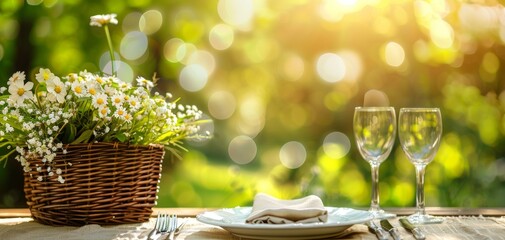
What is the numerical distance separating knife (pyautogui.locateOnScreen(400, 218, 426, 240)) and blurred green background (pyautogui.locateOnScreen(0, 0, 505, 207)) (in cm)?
188

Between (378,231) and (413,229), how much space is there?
6cm

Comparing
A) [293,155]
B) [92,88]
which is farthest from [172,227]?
[293,155]

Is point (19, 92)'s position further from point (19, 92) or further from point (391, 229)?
point (391, 229)

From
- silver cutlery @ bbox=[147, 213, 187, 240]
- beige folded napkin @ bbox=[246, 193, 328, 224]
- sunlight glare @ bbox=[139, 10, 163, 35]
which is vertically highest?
sunlight glare @ bbox=[139, 10, 163, 35]

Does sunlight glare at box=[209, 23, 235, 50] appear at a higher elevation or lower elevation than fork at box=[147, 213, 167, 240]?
higher

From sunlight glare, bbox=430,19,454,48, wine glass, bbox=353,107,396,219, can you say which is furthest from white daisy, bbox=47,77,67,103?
sunlight glare, bbox=430,19,454,48

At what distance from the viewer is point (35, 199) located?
1501 mm

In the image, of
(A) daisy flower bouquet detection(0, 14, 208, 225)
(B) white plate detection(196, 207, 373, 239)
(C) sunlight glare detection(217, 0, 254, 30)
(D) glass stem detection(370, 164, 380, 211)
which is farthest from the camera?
(C) sunlight glare detection(217, 0, 254, 30)

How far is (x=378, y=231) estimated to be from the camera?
130 cm

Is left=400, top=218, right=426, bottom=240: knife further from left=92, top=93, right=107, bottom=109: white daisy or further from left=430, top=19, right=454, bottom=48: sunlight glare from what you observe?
left=430, top=19, right=454, bottom=48: sunlight glare

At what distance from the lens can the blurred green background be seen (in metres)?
3.36

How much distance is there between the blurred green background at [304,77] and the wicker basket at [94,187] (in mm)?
1818

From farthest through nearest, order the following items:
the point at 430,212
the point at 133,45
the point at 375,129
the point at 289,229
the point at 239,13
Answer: the point at 239,13 → the point at 133,45 → the point at 430,212 → the point at 375,129 → the point at 289,229

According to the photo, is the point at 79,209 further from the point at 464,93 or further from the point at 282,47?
the point at 464,93
